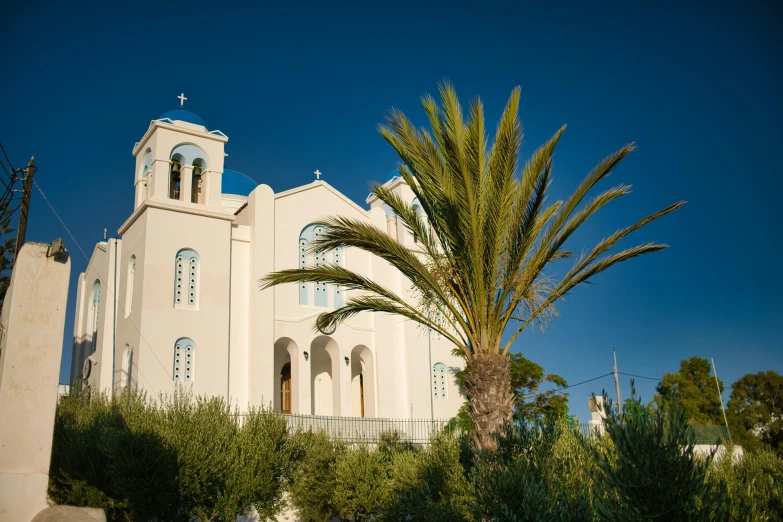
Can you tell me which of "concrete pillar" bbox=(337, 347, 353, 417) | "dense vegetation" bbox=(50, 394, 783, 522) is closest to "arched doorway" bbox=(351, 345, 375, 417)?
"concrete pillar" bbox=(337, 347, 353, 417)

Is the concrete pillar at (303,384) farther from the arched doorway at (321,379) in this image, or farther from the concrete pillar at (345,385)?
the arched doorway at (321,379)

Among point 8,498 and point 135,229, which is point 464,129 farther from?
point 135,229

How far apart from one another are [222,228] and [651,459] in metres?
17.0

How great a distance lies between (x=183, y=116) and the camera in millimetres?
22250

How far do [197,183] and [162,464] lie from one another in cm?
1204

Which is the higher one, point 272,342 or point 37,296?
point 272,342

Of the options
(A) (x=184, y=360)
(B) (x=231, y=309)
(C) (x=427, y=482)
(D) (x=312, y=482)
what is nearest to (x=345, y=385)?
(B) (x=231, y=309)

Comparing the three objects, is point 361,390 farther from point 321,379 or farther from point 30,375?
point 30,375

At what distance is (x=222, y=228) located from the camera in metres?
20.9

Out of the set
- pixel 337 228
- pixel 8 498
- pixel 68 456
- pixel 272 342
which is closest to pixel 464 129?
pixel 337 228

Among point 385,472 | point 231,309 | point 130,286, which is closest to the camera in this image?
point 385,472

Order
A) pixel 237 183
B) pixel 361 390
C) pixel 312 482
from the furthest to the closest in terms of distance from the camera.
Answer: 1. pixel 237 183
2. pixel 361 390
3. pixel 312 482

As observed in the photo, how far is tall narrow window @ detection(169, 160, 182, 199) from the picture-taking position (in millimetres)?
21516

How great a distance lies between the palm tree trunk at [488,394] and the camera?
10289mm
